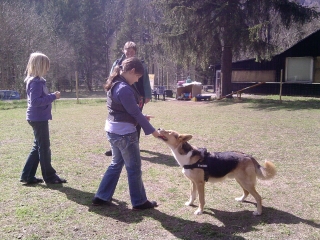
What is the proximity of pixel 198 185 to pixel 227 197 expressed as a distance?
0.75 metres

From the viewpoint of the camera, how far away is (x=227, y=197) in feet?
14.3

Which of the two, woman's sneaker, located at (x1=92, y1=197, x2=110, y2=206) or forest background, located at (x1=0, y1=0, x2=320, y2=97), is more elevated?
forest background, located at (x1=0, y1=0, x2=320, y2=97)

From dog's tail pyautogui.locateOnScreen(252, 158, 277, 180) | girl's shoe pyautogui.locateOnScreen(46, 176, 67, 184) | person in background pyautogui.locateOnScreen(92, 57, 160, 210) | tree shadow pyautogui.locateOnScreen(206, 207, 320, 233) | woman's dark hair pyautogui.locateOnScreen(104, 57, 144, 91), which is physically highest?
woman's dark hair pyautogui.locateOnScreen(104, 57, 144, 91)

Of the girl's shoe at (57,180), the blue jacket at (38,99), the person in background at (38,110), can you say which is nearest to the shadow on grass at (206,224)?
the girl's shoe at (57,180)

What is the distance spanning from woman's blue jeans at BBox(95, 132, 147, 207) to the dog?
38 cm

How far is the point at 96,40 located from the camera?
48562mm

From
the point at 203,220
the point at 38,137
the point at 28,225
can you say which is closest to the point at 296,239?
the point at 203,220

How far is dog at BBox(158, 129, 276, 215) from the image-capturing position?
12.5 ft

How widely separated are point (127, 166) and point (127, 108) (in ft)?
2.34

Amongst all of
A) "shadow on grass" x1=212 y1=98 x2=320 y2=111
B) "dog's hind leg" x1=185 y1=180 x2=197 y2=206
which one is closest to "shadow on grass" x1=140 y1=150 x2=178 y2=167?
"dog's hind leg" x1=185 y1=180 x2=197 y2=206

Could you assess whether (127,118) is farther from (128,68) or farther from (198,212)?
(198,212)

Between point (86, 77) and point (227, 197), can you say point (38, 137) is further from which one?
point (86, 77)

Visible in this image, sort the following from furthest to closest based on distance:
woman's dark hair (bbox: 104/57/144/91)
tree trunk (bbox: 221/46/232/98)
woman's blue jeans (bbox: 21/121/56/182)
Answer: tree trunk (bbox: 221/46/232/98) < woman's blue jeans (bbox: 21/121/56/182) < woman's dark hair (bbox: 104/57/144/91)

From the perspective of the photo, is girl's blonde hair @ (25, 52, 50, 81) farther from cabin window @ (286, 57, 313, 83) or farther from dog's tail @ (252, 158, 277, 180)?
cabin window @ (286, 57, 313, 83)
